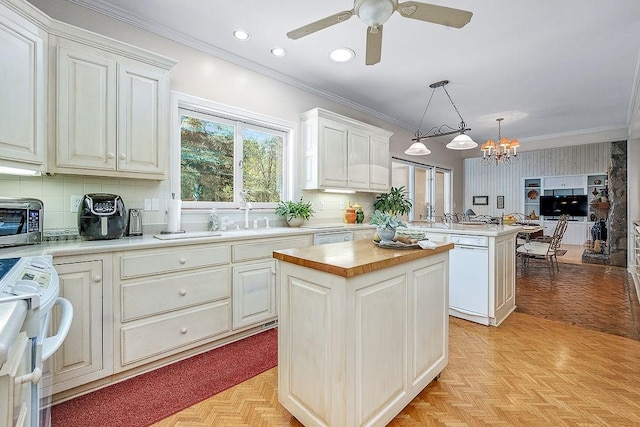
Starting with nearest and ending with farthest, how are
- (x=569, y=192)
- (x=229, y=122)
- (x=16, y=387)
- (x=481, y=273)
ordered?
1. (x=16, y=387)
2. (x=481, y=273)
3. (x=229, y=122)
4. (x=569, y=192)

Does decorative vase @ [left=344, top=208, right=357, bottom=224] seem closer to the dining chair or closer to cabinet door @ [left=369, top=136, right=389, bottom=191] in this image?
cabinet door @ [left=369, top=136, right=389, bottom=191]

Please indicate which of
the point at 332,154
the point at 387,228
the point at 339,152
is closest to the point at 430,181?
the point at 339,152

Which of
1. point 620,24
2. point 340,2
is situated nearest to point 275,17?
point 340,2

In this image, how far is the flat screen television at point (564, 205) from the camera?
332 inches

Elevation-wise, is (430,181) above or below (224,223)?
above

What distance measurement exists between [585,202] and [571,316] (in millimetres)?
7034

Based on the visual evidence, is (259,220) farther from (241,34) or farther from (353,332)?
(353,332)

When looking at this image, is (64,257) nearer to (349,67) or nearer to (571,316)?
(349,67)

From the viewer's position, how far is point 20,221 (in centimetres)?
Answer: 183

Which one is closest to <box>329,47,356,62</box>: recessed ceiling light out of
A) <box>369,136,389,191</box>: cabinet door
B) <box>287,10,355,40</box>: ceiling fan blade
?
<box>287,10,355,40</box>: ceiling fan blade

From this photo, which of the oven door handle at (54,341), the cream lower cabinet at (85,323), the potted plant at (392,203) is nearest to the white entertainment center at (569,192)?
the potted plant at (392,203)

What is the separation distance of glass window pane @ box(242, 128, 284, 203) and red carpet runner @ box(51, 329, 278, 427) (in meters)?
1.74

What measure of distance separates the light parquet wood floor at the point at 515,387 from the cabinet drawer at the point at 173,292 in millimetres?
739

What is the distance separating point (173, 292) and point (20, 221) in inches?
39.5
